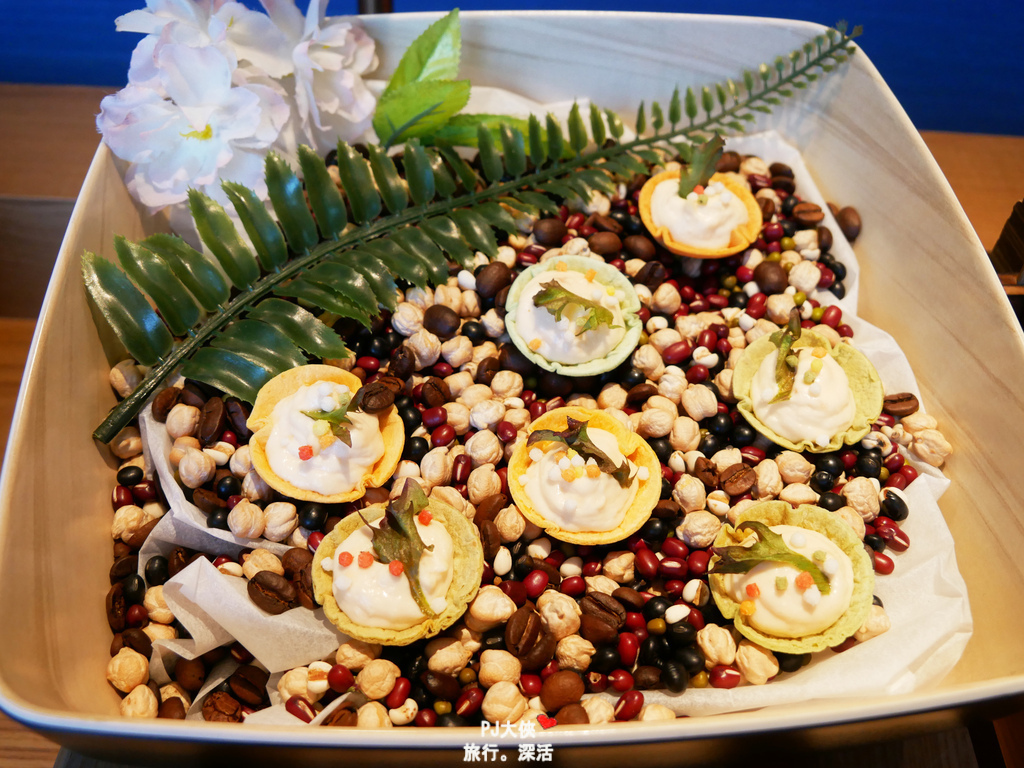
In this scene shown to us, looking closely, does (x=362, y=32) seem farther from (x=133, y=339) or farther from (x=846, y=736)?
(x=846, y=736)

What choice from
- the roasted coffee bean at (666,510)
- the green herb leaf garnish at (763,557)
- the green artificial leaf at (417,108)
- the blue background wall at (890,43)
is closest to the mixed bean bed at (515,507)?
the roasted coffee bean at (666,510)

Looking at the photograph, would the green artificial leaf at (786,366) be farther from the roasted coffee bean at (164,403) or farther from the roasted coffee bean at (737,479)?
the roasted coffee bean at (164,403)

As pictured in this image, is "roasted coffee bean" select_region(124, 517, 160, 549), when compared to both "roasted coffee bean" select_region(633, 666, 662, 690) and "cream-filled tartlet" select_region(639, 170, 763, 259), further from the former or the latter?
"cream-filled tartlet" select_region(639, 170, 763, 259)

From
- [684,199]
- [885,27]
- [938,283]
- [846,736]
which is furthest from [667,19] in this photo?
[846,736]

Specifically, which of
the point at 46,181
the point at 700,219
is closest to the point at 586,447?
the point at 700,219

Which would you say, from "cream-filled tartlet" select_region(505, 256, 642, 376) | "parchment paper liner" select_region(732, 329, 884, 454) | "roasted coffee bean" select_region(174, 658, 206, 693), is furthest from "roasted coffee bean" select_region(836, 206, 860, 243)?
"roasted coffee bean" select_region(174, 658, 206, 693)
